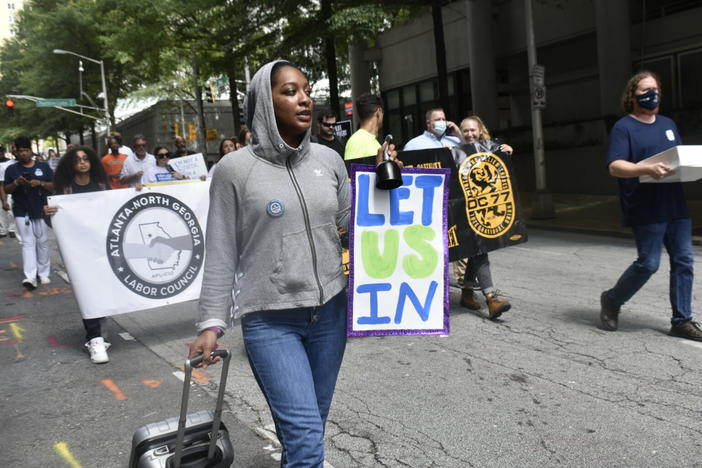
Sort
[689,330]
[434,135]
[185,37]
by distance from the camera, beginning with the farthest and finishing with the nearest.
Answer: [185,37]
[434,135]
[689,330]

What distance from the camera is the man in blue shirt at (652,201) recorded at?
5.09 meters

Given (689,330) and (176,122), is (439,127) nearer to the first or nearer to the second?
(689,330)

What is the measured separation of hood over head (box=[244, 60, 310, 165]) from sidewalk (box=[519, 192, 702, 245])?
29.4 feet

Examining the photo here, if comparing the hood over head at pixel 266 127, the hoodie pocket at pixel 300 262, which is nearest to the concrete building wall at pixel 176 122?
the hood over head at pixel 266 127

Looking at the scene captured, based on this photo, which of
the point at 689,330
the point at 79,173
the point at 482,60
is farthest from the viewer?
the point at 482,60

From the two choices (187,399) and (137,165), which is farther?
(137,165)

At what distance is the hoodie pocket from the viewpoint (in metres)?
2.38

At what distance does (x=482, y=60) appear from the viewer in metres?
21.5

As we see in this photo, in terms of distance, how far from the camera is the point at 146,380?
16.5 feet

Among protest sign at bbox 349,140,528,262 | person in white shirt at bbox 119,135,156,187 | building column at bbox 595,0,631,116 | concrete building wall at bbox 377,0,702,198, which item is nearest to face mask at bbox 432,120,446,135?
protest sign at bbox 349,140,528,262

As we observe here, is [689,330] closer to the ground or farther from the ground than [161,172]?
closer to the ground

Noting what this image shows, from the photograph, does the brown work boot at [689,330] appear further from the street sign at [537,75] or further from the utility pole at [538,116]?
the street sign at [537,75]

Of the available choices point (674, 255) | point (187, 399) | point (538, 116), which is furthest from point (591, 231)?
point (187, 399)

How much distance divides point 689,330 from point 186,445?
4.17 meters
